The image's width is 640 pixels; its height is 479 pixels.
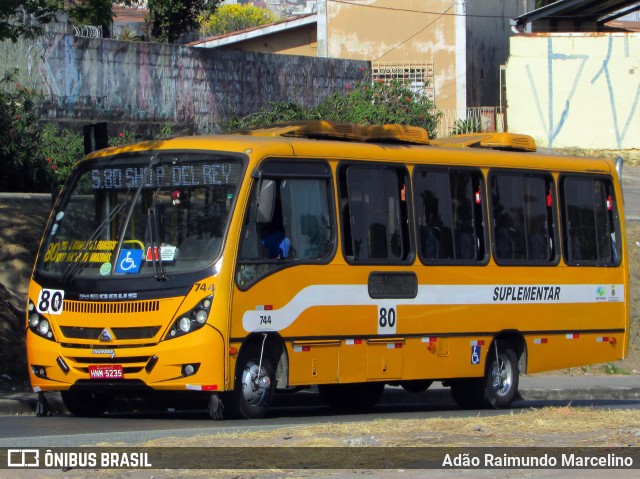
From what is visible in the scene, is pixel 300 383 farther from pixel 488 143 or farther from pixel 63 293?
pixel 488 143

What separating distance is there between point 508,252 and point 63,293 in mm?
5482

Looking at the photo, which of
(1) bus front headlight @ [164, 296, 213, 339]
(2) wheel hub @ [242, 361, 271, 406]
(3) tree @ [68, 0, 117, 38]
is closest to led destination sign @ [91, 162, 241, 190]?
(1) bus front headlight @ [164, 296, 213, 339]

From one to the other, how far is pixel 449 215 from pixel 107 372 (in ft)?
15.0

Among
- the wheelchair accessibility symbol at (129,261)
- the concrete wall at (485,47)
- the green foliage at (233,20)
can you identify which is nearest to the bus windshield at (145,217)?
the wheelchair accessibility symbol at (129,261)

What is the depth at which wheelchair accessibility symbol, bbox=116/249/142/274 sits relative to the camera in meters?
12.0

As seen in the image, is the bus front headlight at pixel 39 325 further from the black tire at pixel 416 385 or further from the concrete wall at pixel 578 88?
the concrete wall at pixel 578 88

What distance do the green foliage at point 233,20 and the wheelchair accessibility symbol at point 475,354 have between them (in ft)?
336

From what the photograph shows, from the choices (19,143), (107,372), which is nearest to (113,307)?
(107,372)

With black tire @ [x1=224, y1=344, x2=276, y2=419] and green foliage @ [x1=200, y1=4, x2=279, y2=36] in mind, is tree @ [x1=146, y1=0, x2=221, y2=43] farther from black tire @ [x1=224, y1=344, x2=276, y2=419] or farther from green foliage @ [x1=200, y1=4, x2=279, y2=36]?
green foliage @ [x1=200, y1=4, x2=279, y2=36]

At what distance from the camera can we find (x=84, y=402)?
1305 centimetres

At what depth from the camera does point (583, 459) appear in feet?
27.6

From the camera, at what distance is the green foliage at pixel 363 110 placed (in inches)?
1062

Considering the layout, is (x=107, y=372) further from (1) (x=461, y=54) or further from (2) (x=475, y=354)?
(1) (x=461, y=54)

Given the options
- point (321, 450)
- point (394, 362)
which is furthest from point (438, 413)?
point (321, 450)
